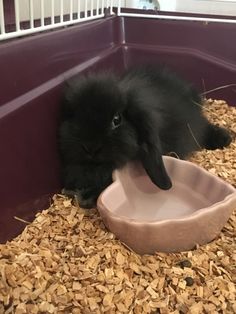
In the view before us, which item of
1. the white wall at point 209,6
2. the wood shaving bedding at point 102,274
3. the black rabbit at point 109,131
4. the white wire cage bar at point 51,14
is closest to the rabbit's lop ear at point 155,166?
the black rabbit at point 109,131

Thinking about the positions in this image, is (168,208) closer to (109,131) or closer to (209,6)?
(109,131)

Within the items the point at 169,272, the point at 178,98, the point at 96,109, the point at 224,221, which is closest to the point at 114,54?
the point at 178,98

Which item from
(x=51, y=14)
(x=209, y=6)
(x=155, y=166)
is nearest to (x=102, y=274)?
(x=155, y=166)

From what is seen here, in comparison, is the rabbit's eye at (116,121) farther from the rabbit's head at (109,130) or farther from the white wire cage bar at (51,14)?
the white wire cage bar at (51,14)

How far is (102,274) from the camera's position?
93 cm

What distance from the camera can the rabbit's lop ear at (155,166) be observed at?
3.56 feet

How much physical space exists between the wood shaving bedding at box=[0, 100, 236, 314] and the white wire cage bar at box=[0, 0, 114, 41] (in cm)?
50

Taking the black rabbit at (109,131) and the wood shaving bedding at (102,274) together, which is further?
the black rabbit at (109,131)

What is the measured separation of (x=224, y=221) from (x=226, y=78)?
3.08 ft

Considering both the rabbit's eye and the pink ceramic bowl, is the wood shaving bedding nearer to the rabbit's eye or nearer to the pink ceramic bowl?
the pink ceramic bowl

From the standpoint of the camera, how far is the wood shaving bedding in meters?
0.86

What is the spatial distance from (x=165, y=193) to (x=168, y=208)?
0.15 ft

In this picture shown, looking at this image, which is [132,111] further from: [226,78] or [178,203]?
[226,78]

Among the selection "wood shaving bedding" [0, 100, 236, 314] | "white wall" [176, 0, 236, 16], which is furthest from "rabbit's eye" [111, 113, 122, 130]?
"white wall" [176, 0, 236, 16]
